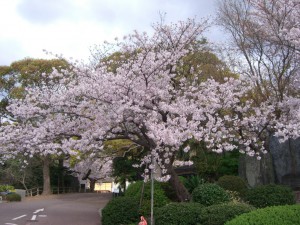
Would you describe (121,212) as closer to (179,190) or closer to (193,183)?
(179,190)

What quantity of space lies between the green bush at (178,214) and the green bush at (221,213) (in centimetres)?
68

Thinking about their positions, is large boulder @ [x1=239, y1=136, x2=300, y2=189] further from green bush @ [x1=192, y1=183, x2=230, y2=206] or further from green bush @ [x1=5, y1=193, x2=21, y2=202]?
green bush @ [x1=5, y1=193, x2=21, y2=202]

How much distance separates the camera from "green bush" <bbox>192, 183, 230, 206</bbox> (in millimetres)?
14266

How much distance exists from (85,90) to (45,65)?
2298cm

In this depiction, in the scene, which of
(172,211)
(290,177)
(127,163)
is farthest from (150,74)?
(127,163)

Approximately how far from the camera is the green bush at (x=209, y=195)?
14266 millimetres

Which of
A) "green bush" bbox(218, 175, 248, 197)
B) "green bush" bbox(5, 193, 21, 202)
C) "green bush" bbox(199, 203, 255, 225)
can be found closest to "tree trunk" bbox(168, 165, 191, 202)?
"green bush" bbox(218, 175, 248, 197)

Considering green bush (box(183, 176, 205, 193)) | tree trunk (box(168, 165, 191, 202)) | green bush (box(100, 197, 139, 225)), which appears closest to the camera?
green bush (box(100, 197, 139, 225))

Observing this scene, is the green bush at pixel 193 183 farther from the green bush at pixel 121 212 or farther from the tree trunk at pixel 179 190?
the green bush at pixel 121 212

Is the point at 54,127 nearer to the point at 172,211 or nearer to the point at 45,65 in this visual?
the point at 172,211

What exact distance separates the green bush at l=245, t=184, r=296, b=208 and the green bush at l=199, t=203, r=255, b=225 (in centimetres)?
227

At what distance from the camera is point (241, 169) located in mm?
22609

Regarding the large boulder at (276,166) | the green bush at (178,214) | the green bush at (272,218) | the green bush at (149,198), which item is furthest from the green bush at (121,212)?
the large boulder at (276,166)

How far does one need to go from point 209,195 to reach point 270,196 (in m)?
1.99
